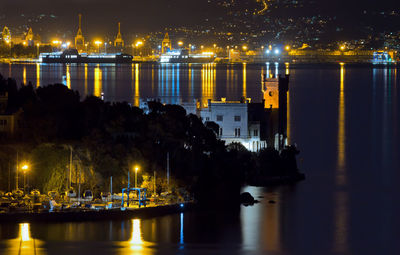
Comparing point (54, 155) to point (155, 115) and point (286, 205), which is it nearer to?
point (155, 115)

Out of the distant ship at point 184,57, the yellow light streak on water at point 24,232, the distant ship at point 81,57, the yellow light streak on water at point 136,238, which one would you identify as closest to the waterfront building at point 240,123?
the yellow light streak on water at point 136,238

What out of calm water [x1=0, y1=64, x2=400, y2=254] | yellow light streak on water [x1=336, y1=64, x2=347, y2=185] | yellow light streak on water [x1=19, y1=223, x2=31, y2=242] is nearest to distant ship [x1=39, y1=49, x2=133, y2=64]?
yellow light streak on water [x1=336, y1=64, x2=347, y2=185]

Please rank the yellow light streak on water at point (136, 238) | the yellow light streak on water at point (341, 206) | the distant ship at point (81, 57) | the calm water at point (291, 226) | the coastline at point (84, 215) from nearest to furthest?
the yellow light streak on water at point (136, 238) → the calm water at point (291, 226) → the yellow light streak on water at point (341, 206) → the coastline at point (84, 215) → the distant ship at point (81, 57)

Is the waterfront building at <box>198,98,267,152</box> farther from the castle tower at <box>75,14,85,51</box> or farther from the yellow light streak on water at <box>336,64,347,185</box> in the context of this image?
the castle tower at <box>75,14,85,51</box>

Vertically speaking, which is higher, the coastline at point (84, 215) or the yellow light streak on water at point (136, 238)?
the coastline at point (84, 215)

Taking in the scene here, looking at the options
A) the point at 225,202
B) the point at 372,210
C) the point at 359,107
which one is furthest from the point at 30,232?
the point at 359,107

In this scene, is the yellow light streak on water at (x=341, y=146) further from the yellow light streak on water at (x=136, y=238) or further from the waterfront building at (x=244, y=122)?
the yellow light streak on water at (x=136, y=238)
